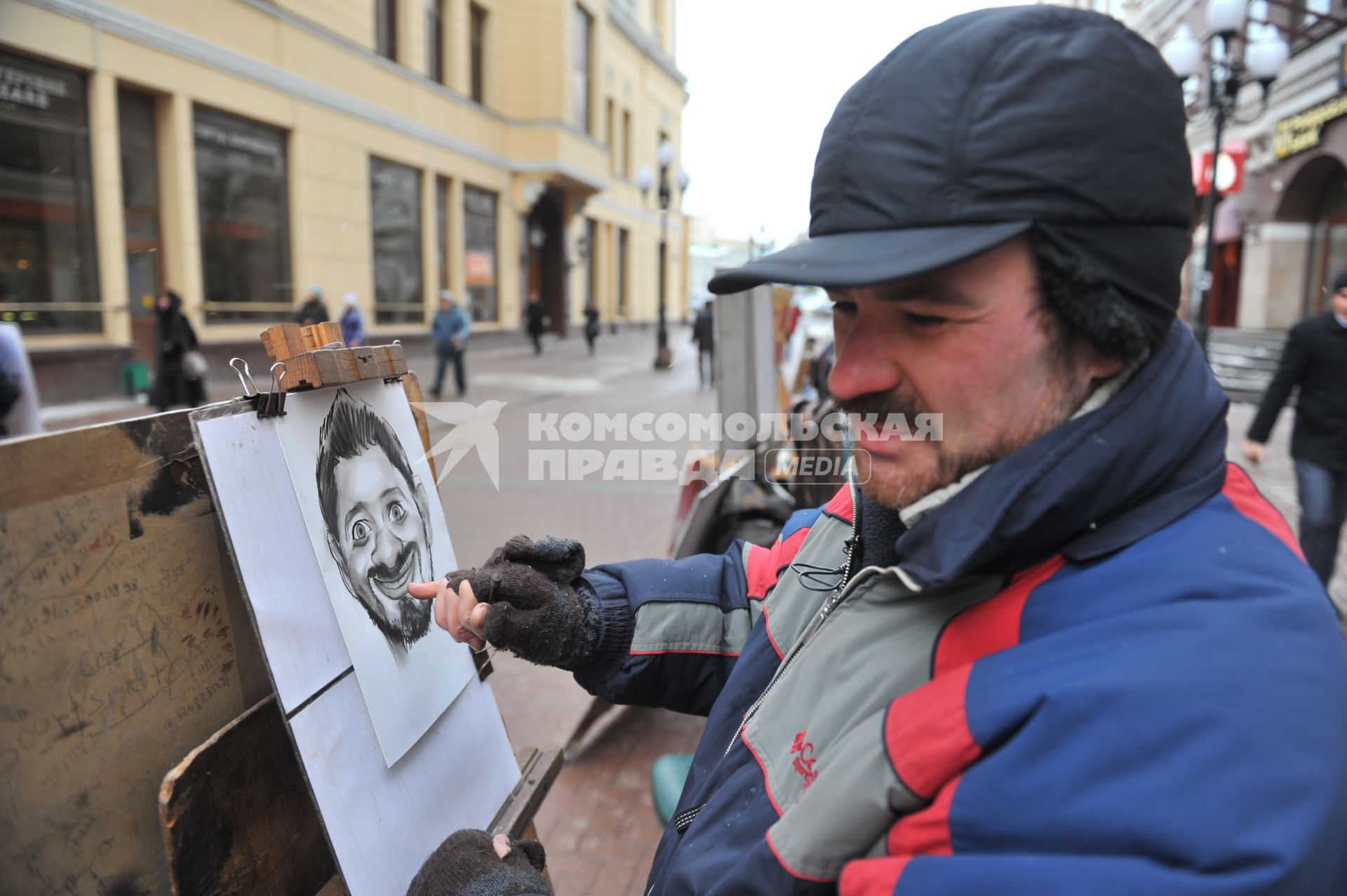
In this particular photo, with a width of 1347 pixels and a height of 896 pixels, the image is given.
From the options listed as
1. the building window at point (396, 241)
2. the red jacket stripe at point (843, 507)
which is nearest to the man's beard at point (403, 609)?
the red jacket stripe at point (843, 507)

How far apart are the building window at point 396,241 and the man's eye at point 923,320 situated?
54.9 feet

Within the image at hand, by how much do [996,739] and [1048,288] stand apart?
1.55ft

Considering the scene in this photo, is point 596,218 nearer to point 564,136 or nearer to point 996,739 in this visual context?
point 564,136

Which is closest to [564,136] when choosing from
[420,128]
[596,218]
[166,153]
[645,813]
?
[420,128]

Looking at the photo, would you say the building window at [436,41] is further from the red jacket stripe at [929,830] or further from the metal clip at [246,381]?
the red jacket stripe at [929,830]

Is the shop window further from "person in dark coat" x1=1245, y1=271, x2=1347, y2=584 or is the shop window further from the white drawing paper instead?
the white drawing paper

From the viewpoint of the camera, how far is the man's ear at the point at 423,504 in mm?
1798

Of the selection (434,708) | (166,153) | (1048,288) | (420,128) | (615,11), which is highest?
(615,11)

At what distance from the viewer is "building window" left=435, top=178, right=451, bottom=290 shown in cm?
1861

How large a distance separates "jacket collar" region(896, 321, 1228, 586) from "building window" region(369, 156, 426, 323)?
1683 centimetres

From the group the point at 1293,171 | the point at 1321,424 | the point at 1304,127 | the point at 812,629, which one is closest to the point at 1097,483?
the point at 812,629

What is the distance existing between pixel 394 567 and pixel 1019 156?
4.32ft

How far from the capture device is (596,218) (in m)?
28.8

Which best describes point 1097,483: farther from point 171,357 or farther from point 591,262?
point 591,262
